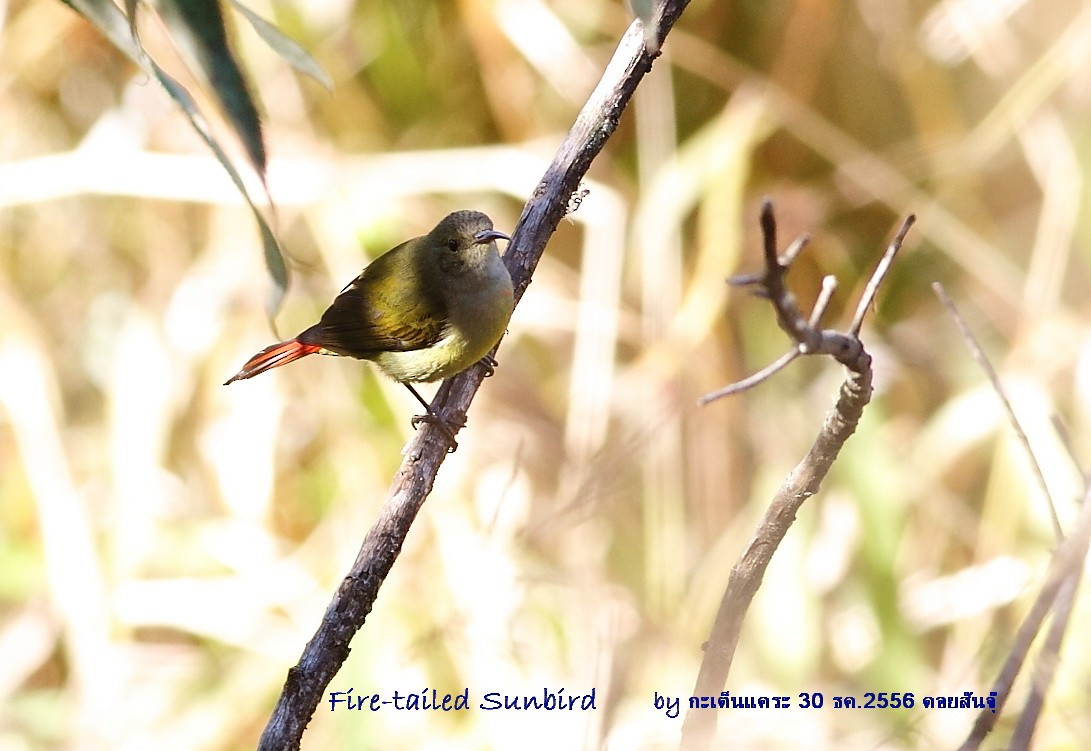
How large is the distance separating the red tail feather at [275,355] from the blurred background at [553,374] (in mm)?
1101

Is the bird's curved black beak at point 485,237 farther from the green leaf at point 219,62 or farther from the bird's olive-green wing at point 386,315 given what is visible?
the green leaf at point 219,62

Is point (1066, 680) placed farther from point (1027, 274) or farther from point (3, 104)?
point (3, 104)

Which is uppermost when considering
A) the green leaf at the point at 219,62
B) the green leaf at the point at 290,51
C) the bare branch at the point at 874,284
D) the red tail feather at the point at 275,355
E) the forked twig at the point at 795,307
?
the red tail feather at the point at 275,355

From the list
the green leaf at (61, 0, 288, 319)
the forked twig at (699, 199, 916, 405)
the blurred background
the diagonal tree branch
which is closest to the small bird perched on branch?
the diagonal tree branch

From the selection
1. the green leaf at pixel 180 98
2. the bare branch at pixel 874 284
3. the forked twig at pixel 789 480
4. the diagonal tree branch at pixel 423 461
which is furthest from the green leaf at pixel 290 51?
the bare branch at pixel 874 284

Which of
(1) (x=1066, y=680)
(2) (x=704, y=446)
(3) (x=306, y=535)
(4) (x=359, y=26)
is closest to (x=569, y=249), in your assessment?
(2) (x=704, y=446)

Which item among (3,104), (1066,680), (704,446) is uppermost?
(3,104)

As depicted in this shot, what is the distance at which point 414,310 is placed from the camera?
2.92m

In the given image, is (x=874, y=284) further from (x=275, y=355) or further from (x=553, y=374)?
(x=553, y=374)

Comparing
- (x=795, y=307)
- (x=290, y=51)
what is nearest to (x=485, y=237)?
(x=290, y=51)

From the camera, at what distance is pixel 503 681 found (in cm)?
385

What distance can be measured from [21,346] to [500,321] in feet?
9.93

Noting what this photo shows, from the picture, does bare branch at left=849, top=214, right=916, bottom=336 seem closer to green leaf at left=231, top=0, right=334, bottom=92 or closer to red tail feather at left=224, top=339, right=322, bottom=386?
green leaf at left=231, top=0, right=334, bottom=92

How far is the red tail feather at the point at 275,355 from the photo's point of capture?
278cm
